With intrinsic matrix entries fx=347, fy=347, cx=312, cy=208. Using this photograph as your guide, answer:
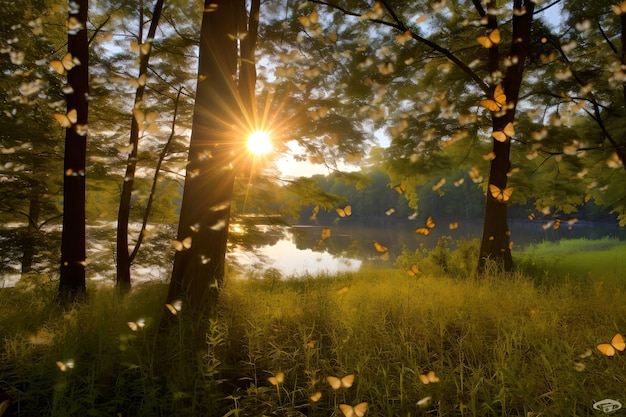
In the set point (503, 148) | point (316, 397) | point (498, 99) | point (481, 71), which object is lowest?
point (316, 397)

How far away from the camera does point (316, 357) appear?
3055 millimetres

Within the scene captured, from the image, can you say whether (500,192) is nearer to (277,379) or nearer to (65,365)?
(277,379)

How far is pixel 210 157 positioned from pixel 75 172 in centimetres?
241

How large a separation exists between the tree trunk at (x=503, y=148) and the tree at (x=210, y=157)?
566cm

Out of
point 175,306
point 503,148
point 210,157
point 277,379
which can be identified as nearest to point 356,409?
point 277,379

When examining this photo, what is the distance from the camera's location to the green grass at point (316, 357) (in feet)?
8.04

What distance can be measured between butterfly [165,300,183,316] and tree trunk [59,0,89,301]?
208cm

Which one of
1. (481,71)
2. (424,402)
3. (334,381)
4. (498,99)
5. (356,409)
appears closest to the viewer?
(356,409)

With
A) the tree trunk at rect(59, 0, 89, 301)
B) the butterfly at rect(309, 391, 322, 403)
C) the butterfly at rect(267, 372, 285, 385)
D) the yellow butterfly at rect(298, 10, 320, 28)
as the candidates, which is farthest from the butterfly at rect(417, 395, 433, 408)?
the yellow butterfly at rect(298, 10, 320, 28)

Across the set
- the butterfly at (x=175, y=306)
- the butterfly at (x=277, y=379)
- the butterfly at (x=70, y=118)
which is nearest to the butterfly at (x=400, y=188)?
the butterfly at (x=175, y=306)

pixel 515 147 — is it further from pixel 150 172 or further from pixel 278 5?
pixel 150 172

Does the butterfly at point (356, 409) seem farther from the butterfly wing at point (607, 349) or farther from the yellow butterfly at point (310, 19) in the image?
the yellow butterfly at point (310, 19)

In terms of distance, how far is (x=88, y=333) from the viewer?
311cm

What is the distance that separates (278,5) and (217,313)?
6.07 m
